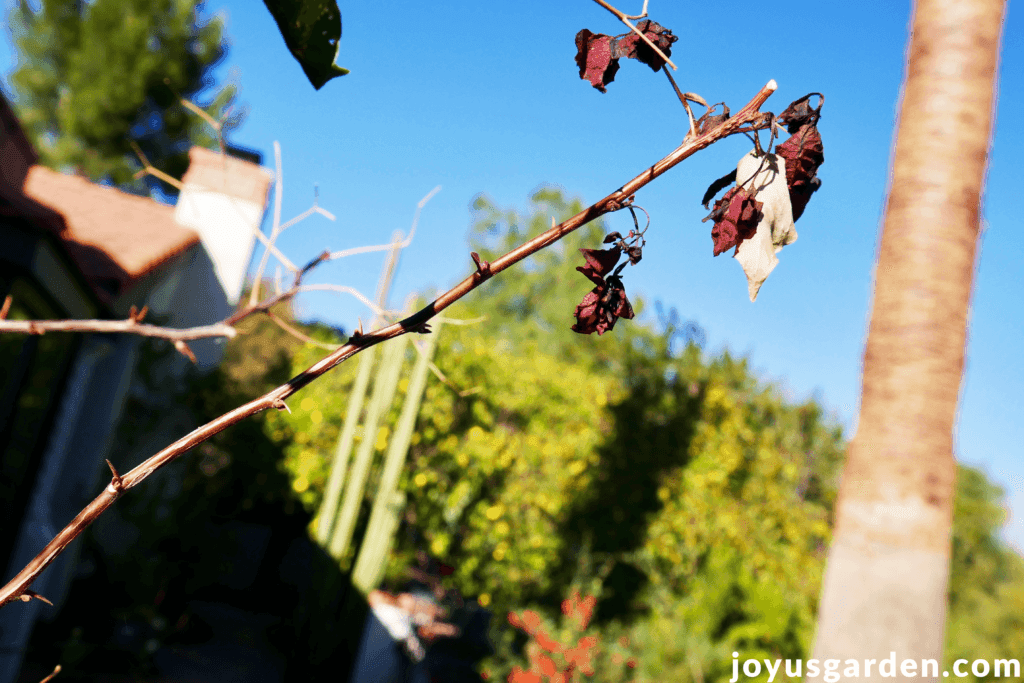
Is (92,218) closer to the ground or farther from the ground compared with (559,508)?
farther from the ground

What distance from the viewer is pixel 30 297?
163 inches

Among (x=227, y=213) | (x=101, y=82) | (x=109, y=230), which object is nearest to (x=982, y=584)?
(x=227, y=213)

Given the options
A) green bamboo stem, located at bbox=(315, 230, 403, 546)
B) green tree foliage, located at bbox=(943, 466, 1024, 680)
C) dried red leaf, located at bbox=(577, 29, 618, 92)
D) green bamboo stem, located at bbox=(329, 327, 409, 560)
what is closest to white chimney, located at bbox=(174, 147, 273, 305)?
green bamboo stem, located at bbox=(315, 230, 403, 546)

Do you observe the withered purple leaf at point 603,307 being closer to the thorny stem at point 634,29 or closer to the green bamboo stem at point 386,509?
the thorny stem at point 634,29

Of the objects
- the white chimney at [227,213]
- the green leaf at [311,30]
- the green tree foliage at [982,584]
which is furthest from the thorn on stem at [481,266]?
the white chimney at [227,213]

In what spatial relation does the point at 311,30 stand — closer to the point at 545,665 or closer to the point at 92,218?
the point at 545,665

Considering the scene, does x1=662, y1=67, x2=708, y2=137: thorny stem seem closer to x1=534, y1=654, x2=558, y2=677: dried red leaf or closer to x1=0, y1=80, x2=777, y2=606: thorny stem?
x1=0, y1=80, x2=777, y2=606: thorny stem

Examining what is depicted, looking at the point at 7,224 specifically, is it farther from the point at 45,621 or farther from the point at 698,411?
the point at 698,411

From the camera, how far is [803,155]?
2.09ft

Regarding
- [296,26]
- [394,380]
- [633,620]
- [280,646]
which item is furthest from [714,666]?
[296,26]

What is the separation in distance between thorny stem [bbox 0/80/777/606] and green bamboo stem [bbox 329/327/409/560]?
4.76 meters

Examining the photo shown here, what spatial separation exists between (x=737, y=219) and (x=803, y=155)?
9 cm

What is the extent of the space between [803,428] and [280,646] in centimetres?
710

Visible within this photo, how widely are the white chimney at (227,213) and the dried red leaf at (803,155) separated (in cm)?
785
